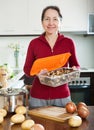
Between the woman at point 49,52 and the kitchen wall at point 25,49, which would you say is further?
the kitchen wall at point 25,49

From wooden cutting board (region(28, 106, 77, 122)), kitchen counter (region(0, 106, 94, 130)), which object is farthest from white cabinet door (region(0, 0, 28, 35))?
kitchen counter (region(0, 106, 94, 130))

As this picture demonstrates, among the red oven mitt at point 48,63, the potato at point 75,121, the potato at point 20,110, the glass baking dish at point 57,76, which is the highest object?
the red oven mitt at point 48,63

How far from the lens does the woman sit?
5.98ft

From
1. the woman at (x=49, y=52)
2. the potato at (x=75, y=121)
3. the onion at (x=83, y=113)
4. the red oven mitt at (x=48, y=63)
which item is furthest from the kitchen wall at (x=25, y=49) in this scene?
the potato at (x=75, y=121)

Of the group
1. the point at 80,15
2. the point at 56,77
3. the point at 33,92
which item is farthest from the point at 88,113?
the point at 80,15

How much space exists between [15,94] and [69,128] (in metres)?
0.34

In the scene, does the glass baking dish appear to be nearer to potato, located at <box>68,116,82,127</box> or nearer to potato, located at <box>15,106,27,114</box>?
potato, located at <box>15,106,27,114</box>

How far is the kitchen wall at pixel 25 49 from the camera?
4.03 m

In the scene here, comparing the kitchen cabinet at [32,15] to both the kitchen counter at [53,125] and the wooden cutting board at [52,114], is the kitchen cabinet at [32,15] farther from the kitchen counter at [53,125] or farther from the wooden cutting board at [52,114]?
the kitchen counter at [53,125]

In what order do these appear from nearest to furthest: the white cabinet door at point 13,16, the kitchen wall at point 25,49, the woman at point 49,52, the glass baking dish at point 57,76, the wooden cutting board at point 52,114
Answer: the wooden cutting board at point 52,114 → the glass baking dish at point 57,76 → the woman at point 49,52 → the white cabinet door at point 13,16 → the kitchen wall at point 25,49

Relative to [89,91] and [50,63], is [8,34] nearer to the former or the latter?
[89,91]

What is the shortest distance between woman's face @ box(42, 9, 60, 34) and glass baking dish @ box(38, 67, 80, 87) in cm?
33

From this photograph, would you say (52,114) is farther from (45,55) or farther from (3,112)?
(45,55)

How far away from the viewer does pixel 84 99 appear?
3.65m
